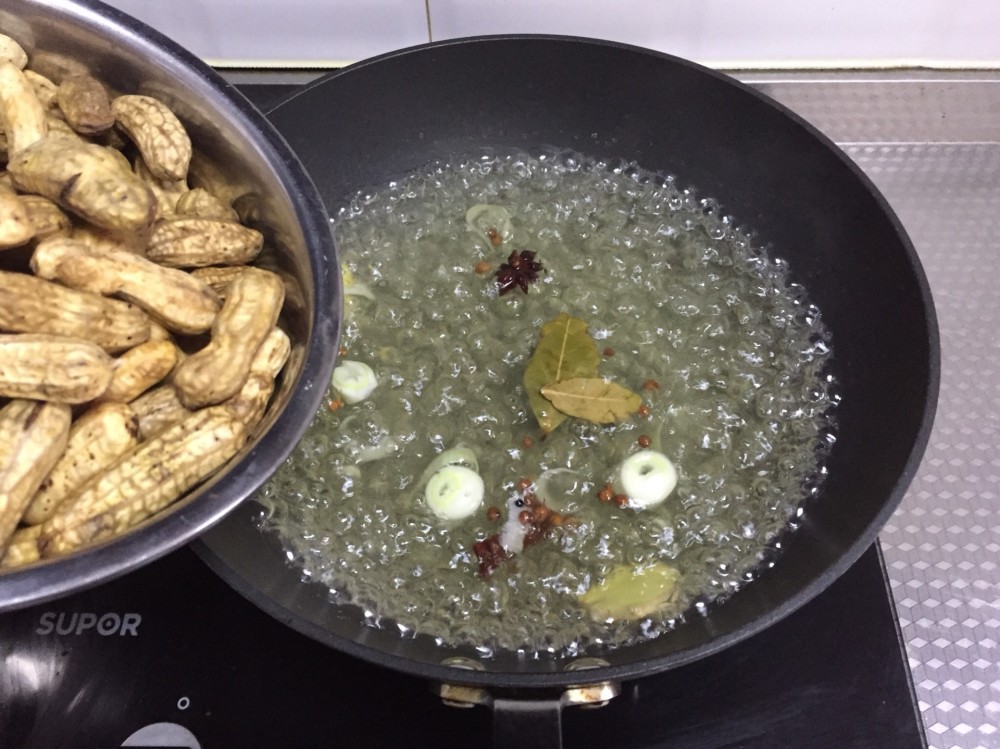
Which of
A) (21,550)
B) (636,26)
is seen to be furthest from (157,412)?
(636,26)

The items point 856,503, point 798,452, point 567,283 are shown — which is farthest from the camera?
point 567,283

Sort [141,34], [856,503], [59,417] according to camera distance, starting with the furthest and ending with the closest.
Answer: [856,503] < [141,34] < [59,417]

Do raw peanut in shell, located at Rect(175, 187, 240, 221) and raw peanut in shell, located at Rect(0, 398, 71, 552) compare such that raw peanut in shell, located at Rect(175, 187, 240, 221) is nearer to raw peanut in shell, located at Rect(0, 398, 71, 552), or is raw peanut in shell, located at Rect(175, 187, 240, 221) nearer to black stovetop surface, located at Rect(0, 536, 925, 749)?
raw peanut in shell, located at Rect(0, 398, 71, 552)

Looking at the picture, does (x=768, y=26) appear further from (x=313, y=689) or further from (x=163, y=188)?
(x=313, y=689)

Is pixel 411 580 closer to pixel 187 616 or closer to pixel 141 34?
pixel 187 616

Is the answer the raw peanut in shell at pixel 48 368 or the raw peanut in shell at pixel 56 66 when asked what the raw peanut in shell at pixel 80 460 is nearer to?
the raw peanut in shell at pixel 48 368

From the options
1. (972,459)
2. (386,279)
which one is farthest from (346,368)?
(972,459)

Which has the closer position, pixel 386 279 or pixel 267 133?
pixel 267 133
